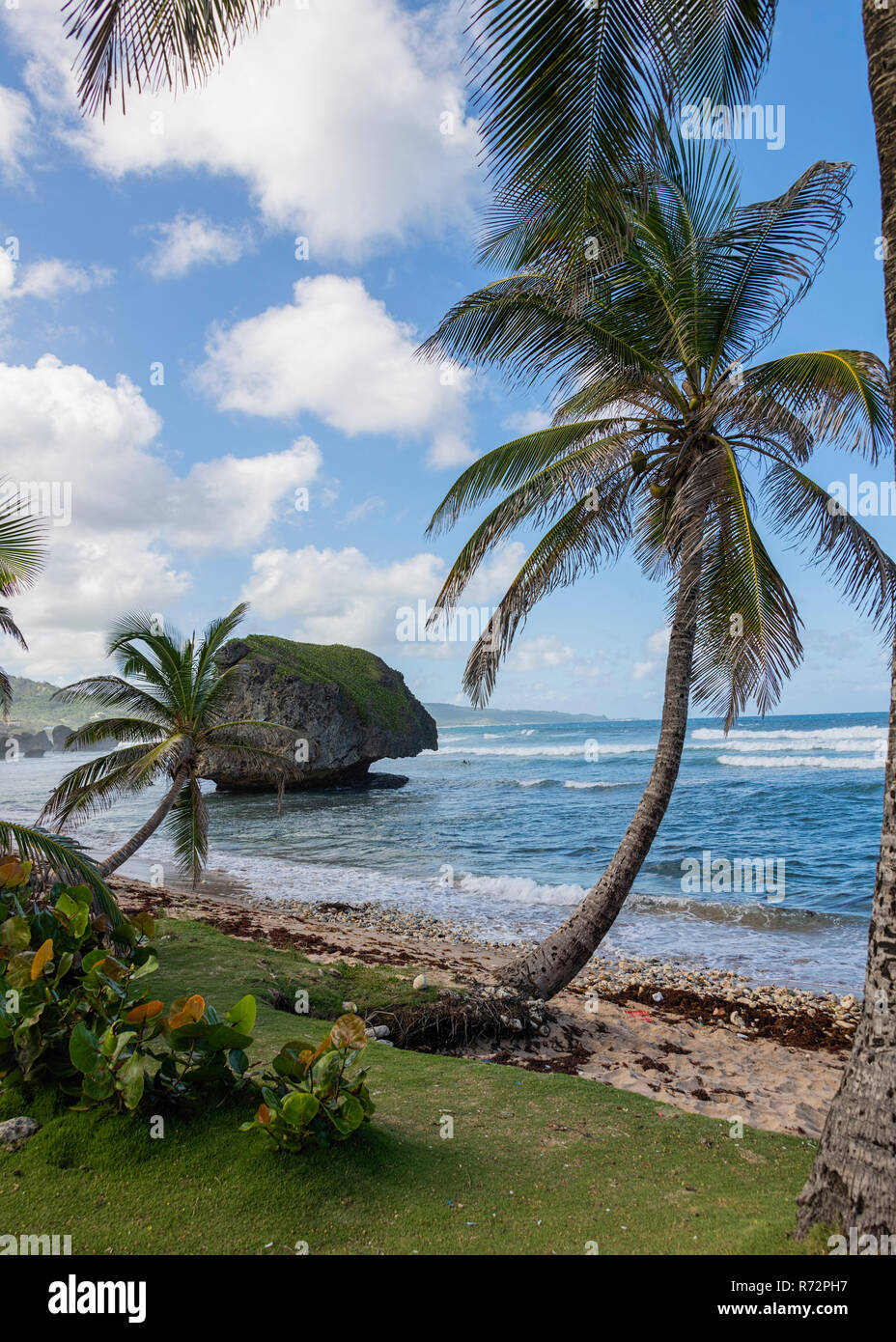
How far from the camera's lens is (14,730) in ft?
352

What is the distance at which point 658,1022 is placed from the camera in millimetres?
8430

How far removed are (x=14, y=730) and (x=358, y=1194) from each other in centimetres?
12288

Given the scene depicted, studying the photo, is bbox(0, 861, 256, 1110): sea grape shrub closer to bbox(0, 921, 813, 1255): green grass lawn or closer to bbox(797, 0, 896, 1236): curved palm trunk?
bbox(0, 921, 813, 1255): green grass lawn

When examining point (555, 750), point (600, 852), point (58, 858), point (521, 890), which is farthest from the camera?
point (555, 750)

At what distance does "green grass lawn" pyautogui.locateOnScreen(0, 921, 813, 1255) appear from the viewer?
9.05ft

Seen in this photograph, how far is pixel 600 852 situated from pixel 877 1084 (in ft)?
68.8

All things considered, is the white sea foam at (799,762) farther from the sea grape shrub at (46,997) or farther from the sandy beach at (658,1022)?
the sea grape shrub at (46,997)

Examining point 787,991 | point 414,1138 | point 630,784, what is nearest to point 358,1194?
point 414,1138

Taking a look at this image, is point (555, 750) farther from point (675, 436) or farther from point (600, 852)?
point (675, 436)

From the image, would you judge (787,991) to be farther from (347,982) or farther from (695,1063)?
(347,982)

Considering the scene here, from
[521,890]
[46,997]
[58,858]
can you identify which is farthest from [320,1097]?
[521,890]

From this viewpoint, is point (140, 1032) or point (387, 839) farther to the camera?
point (387, 839)

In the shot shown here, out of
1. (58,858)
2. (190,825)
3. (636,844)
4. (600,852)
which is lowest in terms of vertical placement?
(600,852)

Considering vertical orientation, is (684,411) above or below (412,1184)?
above
